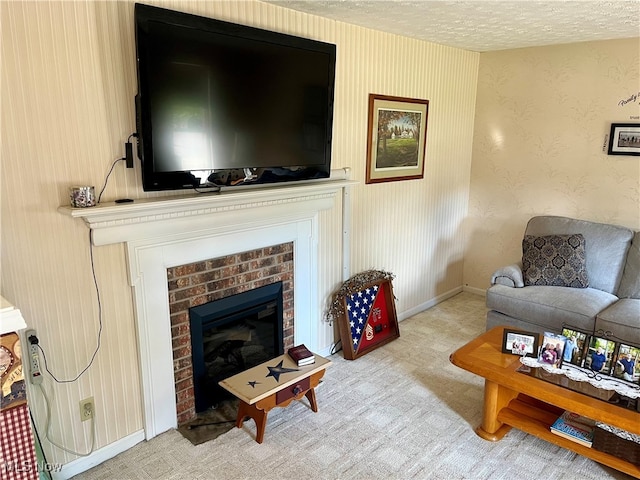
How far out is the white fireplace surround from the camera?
2105 mm

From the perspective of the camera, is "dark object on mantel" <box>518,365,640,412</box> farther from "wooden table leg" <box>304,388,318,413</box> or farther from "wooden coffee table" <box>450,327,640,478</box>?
"wooden table leg" <box>304,388,318,413</box>

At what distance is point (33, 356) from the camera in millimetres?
1973

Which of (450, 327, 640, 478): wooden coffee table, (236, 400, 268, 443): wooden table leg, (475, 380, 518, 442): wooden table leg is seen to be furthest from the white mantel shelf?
(475, 380, 518, 442): wooden table leg

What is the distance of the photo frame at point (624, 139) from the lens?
3.54 m

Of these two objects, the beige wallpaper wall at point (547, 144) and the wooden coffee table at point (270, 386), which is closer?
the wooden coffee table at point (270, 386)

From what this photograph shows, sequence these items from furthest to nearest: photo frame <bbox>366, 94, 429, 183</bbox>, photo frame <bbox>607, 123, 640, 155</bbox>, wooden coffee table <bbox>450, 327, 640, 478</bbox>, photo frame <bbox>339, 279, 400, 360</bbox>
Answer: photo frame <bbox>607, 123, 640, 155</bbox> < photo frame <bbox>366, 94, 429, 183</bbox> < photo frame <bbox>339, 279, 400, 360</bbox> < wooden coffee table <bbox>450, 327, 640, 478</bbox>

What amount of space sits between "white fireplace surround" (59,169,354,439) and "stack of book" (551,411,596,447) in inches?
69.2

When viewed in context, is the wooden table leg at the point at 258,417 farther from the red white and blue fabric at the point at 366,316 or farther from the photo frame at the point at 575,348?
the photo frame at the point at 575,348

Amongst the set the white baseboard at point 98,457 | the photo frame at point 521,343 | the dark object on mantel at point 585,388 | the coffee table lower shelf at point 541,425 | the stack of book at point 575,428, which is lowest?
the white baseboard at point 98,457

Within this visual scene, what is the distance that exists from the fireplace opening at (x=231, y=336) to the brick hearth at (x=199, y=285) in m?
0.04

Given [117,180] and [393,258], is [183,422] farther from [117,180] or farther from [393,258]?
[393,258]

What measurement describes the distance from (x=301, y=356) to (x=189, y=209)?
1.07 m

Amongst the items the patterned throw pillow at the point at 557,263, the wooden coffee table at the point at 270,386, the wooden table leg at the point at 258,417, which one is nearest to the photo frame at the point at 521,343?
the wooden coffee table at the point at 270,386

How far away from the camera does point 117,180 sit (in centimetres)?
211
